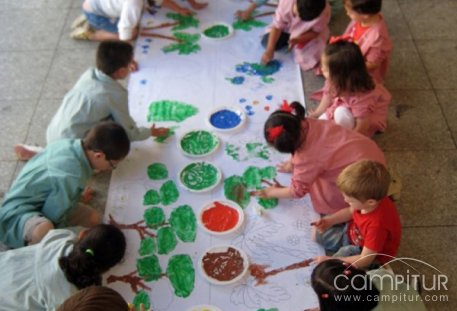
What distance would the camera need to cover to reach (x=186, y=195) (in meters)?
2.52

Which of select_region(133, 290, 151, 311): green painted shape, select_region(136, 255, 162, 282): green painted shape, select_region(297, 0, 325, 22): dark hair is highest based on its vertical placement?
select_region(297, 0, 325, 22): dark hair

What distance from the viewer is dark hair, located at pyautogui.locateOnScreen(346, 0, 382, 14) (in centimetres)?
266

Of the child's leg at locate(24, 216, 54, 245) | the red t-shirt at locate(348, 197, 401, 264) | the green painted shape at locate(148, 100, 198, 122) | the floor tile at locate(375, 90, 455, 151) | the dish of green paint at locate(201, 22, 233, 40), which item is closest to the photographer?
the red t-shirt at locate(348, 197, 401, 264)

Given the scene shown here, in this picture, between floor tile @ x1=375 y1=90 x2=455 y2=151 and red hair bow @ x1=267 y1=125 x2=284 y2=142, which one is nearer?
red hair bow @ x1=267 y1=125 x2=284 y2=142

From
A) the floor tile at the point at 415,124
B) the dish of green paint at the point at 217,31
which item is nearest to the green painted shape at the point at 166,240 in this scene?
the floor tile at the point at 415,124

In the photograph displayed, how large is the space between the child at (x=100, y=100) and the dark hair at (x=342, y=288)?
140cm

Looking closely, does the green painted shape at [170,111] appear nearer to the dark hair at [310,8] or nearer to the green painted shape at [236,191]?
the green painted shape at [236,191]

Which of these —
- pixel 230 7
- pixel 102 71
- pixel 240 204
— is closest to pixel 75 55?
pixel 102 71

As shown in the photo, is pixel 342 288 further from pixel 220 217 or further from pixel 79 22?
pixel 79 22

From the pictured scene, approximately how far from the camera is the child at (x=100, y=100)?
8.13ft

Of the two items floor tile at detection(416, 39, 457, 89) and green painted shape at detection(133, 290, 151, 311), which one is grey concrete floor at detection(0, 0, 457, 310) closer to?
floor tile at detection(416, 39, 457, 89)

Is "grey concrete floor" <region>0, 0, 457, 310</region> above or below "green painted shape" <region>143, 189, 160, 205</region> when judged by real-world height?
above

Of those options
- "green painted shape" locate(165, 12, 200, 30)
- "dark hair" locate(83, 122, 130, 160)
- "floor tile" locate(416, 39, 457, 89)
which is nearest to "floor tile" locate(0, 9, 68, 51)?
"green painted shape" locate(165, 12, 200, 30)

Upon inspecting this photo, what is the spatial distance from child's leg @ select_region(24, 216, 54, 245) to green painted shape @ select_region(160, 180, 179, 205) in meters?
0.59
